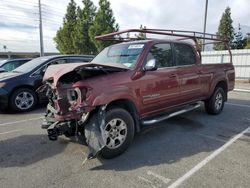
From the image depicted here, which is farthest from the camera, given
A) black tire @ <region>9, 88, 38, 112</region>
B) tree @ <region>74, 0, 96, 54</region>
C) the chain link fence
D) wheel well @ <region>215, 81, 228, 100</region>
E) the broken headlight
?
tree @ <region>74, 0, 96, 54</region>

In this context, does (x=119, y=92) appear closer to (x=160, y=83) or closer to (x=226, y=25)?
(x=160, y=83)

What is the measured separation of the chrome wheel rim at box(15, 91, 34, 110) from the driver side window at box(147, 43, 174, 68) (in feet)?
14.8

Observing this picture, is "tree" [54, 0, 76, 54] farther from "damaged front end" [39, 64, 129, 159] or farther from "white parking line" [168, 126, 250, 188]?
"white parking line" [168, 126, 250, 188]

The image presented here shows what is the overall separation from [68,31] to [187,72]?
2645cm

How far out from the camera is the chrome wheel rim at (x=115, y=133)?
3740 millimetres

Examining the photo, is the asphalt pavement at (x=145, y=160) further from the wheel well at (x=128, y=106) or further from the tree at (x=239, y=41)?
the tree at (x=239, y=41)

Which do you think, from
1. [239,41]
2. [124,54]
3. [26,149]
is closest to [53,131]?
[26,149]

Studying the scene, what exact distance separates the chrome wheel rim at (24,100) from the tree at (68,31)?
22335 millimetres

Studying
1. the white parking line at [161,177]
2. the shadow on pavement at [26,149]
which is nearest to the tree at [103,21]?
the shadow on pavement at [26,149]

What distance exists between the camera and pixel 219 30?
35.1 metres

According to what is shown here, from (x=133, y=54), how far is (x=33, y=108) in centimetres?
448

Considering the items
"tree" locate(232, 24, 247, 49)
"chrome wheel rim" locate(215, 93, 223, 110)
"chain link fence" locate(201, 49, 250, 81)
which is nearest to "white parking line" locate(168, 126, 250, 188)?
"chrome wheel rim" locate(215, 93, 223, 110)

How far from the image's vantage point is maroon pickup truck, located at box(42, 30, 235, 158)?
3.50 meters

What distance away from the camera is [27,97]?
23.5 ft
